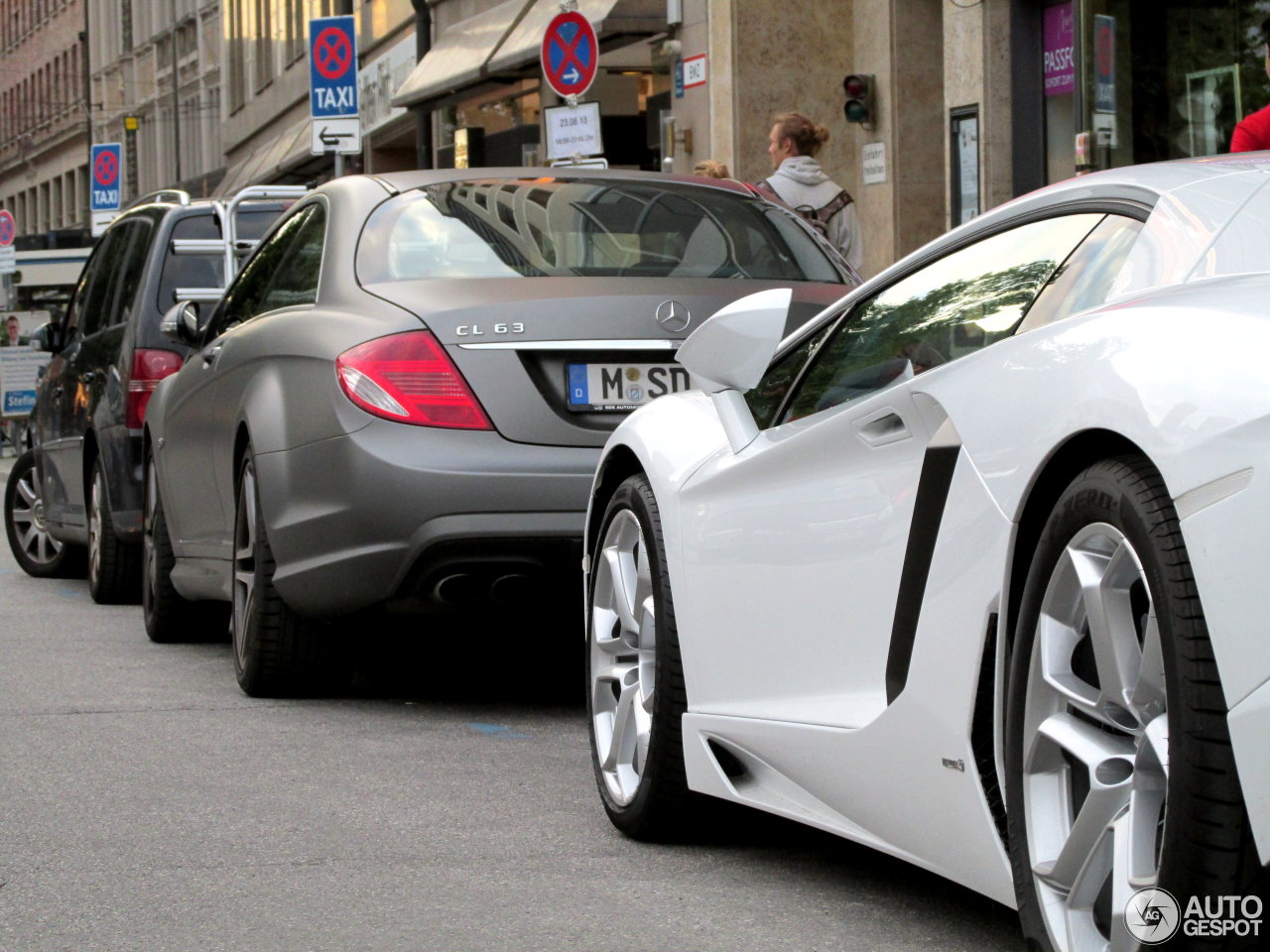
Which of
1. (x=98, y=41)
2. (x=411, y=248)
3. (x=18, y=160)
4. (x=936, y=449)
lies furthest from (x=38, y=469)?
(x=18, y=160)

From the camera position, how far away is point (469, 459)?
598 centimetres

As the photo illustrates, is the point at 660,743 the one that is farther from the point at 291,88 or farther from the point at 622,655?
the point at 291,88

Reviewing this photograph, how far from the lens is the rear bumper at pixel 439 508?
5945 mm

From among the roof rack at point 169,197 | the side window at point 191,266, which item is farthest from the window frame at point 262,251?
the roof rack at point 169,197

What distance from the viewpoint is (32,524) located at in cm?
1217

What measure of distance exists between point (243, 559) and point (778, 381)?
9.73 feet

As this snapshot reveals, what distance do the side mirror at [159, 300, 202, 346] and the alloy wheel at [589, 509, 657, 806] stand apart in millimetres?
3562

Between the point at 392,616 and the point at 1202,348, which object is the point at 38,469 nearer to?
the point at 392,616

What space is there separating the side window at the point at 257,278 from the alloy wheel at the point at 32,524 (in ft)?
13.8

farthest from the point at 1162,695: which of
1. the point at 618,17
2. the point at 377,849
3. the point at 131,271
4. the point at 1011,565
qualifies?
the point at 618,17

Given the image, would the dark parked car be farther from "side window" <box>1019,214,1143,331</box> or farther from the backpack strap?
"side window" <box>1019,214,1143,331</box>

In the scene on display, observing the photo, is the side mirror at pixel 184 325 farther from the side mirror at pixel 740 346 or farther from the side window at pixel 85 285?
the side mirror at pixel 740 346

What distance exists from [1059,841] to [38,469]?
32.1ft

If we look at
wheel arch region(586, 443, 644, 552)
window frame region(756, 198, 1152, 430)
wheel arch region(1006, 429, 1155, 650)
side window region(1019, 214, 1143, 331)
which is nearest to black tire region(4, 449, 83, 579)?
wheel arch region(586, 443, 644, 552)
